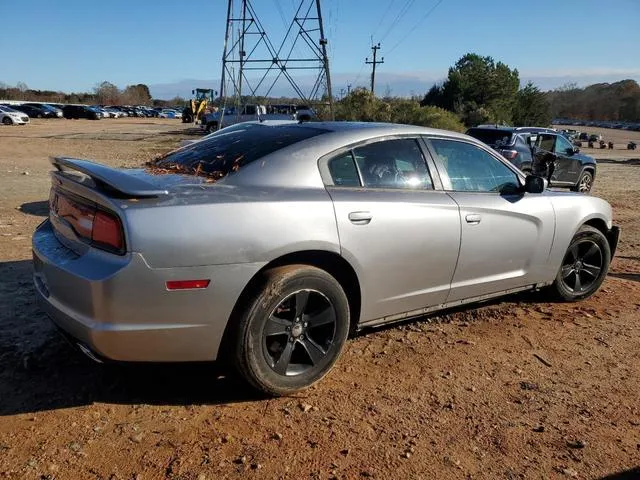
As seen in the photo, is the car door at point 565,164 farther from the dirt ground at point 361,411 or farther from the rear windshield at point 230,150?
the rear windshield at point 230,150

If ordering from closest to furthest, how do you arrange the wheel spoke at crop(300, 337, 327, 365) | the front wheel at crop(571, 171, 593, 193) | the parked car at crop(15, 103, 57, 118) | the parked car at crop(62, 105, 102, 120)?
1. the wheel spoke at crop(300, 337, 327, 365)
2. the front wheel at crop(571, 171, 593, 193)
3. the parked car at crop(15, 103, 57, 118)
4. the parked car at crop(62, 105, 102, 120)

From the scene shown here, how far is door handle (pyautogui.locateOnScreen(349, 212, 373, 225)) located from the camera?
3.46 m

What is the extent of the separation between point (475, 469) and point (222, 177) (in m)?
2.09

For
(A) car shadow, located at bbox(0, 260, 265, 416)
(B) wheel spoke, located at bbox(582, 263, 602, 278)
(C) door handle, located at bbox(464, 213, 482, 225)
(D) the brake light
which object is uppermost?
(C) door handle, located at bbox(464, 213, 482, 225)

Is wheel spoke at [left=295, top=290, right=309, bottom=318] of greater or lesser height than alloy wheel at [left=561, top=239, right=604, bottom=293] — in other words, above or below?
above

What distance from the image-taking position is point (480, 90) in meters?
46.2

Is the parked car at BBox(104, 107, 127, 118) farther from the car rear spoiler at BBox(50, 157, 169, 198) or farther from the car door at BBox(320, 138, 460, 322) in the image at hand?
the car rear spoiler at BBox(50, 157, 169, 198)

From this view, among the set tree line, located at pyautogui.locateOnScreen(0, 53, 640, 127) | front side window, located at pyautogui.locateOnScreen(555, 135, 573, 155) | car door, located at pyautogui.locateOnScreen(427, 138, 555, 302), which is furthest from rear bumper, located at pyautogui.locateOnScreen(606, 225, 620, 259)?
tree line, located at pyautogui.locateOnScreen(0, 53, 640, 127)

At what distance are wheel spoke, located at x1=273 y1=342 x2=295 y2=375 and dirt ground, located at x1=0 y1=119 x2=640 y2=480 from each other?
201 mm

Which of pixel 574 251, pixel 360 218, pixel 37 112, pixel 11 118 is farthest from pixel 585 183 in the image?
pixel 37 112

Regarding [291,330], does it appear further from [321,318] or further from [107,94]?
[107,94]

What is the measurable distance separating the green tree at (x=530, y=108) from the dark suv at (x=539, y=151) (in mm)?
36498

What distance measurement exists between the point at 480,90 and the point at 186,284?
4708cm

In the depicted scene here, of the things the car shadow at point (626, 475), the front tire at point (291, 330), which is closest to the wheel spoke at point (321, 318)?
the front tire at point (291, 330)
